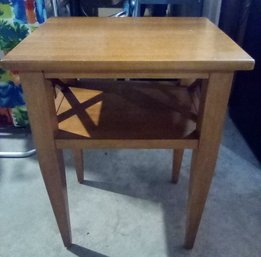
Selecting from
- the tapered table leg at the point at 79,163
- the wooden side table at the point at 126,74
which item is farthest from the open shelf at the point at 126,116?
the tapered table leg at the point at 79,163

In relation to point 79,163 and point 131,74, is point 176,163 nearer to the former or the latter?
point 79,163

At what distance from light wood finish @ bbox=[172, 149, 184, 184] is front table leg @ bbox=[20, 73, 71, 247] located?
1.40 ft

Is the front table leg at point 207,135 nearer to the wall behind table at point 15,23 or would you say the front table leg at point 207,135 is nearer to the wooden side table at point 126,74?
the wooden side table at point 126,74

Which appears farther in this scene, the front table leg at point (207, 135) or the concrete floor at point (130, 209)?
the concrete floor at point (130, 209)

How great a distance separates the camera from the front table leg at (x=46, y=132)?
22.5 inches

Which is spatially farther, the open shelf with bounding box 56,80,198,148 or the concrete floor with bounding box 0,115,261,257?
the concrete floor with bounding box 0,115,261,257

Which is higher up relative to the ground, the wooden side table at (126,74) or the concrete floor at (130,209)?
the wooden side table at (126,74)

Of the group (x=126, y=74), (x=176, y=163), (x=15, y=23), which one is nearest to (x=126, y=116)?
(x=126, y=74)

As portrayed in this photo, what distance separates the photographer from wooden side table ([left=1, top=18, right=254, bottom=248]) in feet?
1.76

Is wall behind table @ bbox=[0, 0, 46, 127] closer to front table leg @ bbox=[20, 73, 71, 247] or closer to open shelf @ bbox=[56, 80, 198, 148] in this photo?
open shelf @ bbox=[56, 80, 198, 148]

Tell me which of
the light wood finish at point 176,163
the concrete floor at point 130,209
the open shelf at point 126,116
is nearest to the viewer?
the open shelf at point 126,116

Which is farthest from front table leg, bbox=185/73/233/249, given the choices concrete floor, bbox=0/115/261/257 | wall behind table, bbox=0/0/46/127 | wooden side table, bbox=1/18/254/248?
wall behind table, bbox=0/0/46/127

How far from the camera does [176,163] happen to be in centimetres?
108

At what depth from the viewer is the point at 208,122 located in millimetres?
617
